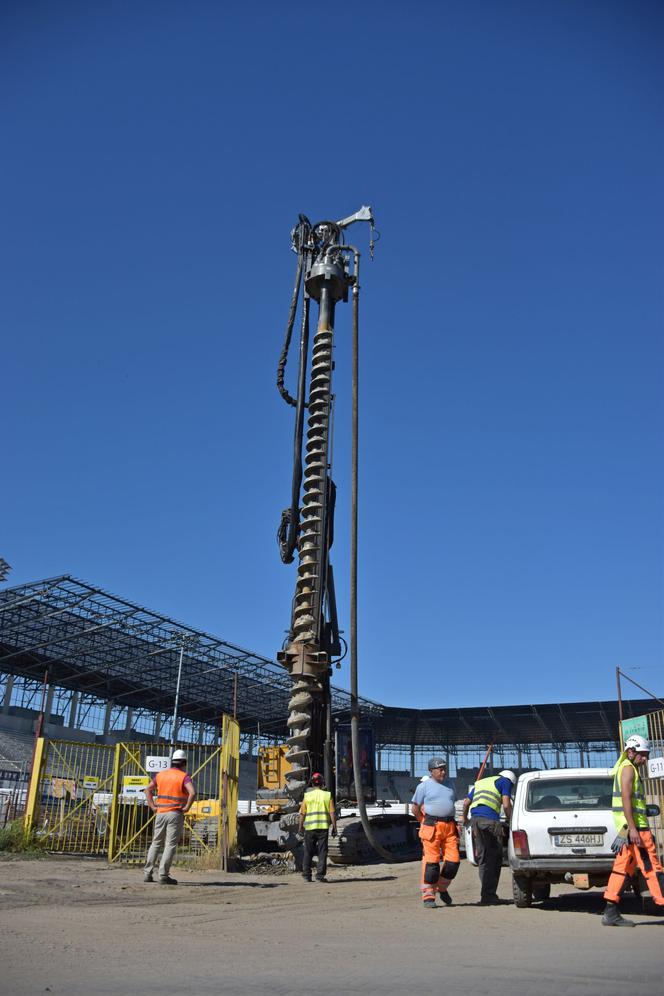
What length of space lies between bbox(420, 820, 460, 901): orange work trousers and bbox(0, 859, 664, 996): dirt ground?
0.26 m

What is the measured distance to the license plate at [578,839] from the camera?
8.08 m

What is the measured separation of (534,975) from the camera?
447 centimetres

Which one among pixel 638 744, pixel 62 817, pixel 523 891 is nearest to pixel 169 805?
pixel 523 891

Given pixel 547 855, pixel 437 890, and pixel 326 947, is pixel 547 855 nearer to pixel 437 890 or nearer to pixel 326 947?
pixel 437 890

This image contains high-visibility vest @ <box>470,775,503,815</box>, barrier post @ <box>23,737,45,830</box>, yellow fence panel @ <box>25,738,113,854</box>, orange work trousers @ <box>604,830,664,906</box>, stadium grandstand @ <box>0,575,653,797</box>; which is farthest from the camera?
stadium grandstand @ <box>0,575,653,797</box>

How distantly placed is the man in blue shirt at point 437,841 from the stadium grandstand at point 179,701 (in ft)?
83.7

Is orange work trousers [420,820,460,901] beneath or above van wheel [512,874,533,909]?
above

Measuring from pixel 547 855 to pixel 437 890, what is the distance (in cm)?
122

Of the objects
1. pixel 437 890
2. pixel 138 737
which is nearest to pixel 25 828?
pixel 437 890

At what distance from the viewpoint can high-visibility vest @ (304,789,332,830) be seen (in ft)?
38.2

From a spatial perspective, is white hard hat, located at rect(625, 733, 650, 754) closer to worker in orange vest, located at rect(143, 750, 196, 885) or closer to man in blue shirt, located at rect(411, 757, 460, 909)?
man in blue shirt, located at rect(411, 757, 460, 909)

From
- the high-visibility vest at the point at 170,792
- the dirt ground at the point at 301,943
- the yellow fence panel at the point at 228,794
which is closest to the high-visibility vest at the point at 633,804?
the dirt ground at the point at 301,943

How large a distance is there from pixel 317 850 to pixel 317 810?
817 millimetres

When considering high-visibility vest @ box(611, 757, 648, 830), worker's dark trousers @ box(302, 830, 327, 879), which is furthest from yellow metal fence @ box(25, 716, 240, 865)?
high-visibility vest @ box(611, 757, 648, 830)
